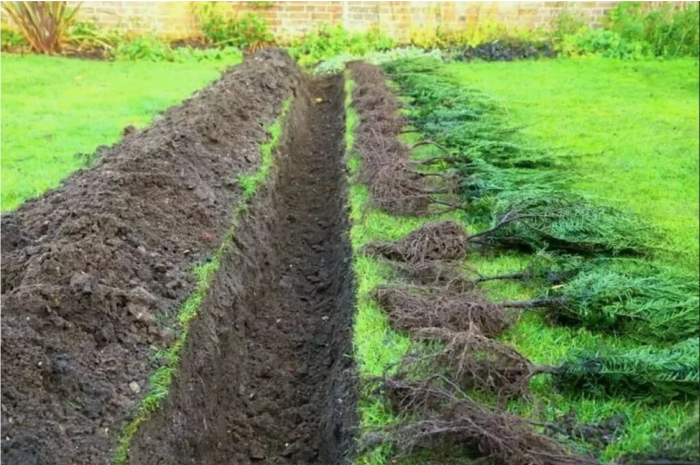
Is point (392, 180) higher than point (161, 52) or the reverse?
the reverse

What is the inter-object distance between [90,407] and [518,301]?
2.41m

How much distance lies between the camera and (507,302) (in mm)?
4234

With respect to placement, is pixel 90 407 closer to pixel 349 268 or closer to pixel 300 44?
pixel 349 268

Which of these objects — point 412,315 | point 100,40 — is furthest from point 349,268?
point 100,40

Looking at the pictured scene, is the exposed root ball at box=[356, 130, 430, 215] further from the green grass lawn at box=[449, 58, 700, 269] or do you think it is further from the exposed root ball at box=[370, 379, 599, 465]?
the exposed root ball at box=[370, 379, 599, 465]

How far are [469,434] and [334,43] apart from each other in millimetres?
12879

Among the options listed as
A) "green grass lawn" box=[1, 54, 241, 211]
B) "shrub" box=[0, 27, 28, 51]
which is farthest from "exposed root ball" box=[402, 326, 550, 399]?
"shrub" box=[0, 27, 28, 51]

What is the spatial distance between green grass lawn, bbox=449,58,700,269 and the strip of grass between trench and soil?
9.20ft

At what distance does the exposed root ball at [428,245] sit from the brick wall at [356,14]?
11225mm

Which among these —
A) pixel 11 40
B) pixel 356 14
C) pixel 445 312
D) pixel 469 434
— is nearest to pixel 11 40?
pixel 11 40

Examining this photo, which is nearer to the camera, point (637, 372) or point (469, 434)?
point (469, 434)

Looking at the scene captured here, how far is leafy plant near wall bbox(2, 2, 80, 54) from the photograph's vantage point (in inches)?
549

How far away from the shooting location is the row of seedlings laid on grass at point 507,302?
3.15m

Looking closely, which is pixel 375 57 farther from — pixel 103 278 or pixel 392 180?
pixel 103 278
